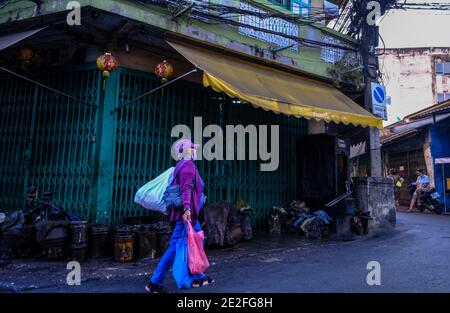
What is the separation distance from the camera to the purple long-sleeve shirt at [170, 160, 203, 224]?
4.29 m

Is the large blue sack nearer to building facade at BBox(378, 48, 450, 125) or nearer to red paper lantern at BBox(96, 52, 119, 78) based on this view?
red paper lantern at BBox(96, 52, 119, 78)

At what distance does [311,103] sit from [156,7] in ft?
11.5

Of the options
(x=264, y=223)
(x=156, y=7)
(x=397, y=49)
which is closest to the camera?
(x=156, y=7)

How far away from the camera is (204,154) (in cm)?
804

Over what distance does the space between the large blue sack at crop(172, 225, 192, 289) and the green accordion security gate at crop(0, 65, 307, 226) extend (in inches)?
112

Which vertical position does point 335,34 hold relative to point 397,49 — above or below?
below

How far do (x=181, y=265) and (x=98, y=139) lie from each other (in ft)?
11.2

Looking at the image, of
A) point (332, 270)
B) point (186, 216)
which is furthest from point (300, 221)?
point (186, 216)

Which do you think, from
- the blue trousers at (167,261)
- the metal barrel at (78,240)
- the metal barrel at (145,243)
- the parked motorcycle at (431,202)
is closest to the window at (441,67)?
the parked motorcycle at (431,202)

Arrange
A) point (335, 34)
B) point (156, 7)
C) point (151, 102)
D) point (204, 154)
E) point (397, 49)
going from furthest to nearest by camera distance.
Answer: point (397, 49) → point (335, 34) → point (204, 154) → point (151, 102) → point (156, 7)

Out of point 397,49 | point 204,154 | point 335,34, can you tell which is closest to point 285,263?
point 204,154

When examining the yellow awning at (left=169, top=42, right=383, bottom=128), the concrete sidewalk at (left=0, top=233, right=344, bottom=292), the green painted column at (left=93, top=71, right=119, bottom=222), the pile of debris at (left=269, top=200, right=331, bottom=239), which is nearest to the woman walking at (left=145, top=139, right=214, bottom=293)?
A: the concrete sidewalk at (left=0, top=233, right=344, bottom=292)

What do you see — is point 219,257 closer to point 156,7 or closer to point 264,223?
point 264,223

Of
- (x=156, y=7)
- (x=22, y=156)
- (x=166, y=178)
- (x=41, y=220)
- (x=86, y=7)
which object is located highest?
(x=156, y=7)
